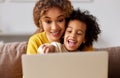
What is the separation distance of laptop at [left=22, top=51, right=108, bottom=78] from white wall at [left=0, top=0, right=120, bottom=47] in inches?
56.7

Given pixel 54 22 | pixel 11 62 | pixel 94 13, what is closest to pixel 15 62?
pixel 11 62

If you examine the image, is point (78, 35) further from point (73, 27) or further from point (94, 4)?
point (94, 4)

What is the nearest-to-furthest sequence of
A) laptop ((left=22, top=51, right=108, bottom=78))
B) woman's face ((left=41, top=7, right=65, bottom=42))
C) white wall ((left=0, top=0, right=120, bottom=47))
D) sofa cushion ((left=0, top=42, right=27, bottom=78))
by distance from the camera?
laptop ((left=22, top=51, right=108, bottom=78)) < woman's face ((left=41, top=7, right=65, bottom=42)) < sofa cushion ((left=0, top=42, right=27, bottom=78)) < white wall ((left=0, top=0, right=120, bottom=47))

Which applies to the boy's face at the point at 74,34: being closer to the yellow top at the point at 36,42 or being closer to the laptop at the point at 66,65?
the yellow top at the point at 36,42

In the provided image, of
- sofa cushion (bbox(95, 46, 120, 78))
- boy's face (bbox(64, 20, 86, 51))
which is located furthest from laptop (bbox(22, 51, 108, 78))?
sofa cushion (bbox(95, 46, 120, 78))

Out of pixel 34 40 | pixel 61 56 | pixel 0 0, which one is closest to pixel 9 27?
pixel 0 0

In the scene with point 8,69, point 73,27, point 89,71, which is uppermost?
point 73,27

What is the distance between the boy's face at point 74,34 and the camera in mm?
1066

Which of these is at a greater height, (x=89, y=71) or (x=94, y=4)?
(x=94, y=4)

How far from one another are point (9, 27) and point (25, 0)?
0.25 m

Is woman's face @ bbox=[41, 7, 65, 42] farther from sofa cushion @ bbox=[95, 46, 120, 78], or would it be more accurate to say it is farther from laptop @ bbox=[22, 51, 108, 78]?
sofa cushion @ bbox=[95, 46, 120, 78]

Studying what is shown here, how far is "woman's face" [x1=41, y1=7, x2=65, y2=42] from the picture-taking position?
1065mm

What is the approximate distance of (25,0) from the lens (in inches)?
87.2

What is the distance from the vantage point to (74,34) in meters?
1.06
